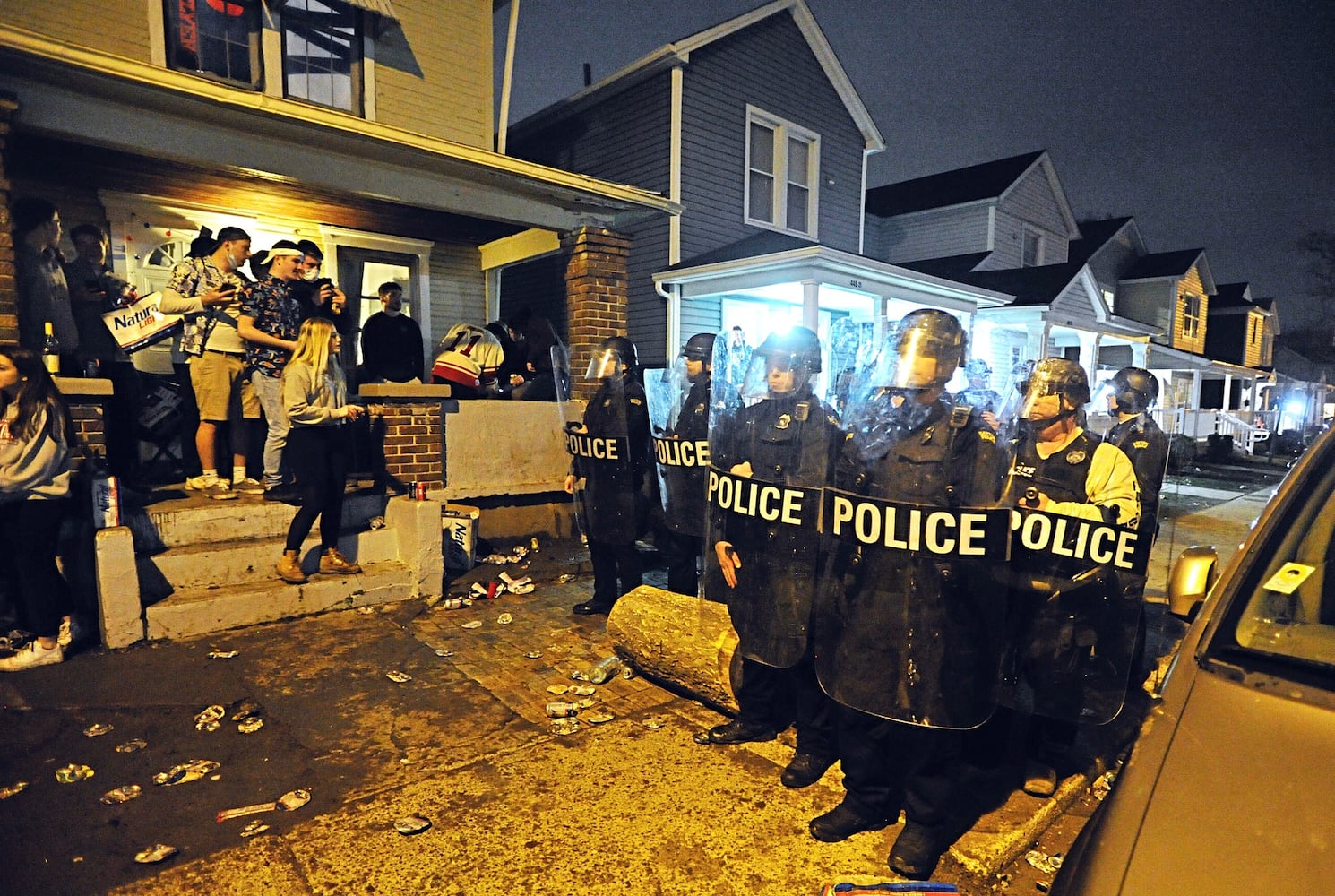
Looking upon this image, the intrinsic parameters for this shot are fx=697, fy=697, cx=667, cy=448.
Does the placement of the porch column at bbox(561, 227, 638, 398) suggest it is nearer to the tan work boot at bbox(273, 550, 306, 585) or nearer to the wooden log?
the tan work boot at bbox(273, 550, 306, 585)

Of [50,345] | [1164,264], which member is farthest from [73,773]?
[1164,264]

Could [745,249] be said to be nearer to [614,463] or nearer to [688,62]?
[688,62]

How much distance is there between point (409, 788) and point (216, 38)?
8.25m

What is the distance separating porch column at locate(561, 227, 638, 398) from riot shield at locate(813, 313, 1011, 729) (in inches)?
213

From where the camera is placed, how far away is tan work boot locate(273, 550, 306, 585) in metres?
4.98

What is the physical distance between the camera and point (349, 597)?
5227mm

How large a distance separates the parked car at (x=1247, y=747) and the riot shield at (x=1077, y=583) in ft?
3.61

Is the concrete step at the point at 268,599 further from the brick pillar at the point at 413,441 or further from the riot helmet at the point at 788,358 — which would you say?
the riot helmet at the point at 788,358

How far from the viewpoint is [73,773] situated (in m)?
3.06

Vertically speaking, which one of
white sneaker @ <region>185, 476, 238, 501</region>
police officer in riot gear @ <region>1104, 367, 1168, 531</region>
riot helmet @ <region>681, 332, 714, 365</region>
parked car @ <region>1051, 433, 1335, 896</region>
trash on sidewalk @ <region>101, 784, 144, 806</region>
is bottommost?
trash on sidewalk @ <region>101, 784, 144, 806</region>

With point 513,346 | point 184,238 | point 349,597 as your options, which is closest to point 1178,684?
point 349,597

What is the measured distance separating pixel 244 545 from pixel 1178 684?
18.0ft

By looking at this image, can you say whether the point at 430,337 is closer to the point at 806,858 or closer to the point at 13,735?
the point at 13,735

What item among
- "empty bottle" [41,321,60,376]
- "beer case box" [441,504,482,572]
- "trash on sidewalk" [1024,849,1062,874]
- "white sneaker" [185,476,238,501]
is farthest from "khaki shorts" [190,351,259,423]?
"trash on sidewalk" [1024,849,1062,874]
